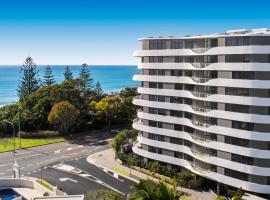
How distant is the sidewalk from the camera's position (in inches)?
1809

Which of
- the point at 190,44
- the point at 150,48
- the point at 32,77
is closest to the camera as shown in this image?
the point at 190,44

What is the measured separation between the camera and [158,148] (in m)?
53.5

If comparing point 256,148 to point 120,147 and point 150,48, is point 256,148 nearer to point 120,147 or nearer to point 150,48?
point 150,48

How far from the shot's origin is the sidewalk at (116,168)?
45.9 metres

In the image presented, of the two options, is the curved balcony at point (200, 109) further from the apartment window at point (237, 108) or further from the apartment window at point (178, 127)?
the apartment window at point (178, 127)

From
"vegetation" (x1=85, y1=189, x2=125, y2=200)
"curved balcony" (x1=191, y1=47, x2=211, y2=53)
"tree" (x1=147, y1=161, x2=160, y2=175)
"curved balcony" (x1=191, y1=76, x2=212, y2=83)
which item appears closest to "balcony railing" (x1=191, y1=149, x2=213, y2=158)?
"tree" (x1=147, y1=161, x2=160, y2=175)

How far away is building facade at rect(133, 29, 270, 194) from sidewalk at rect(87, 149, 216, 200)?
2.24 metres

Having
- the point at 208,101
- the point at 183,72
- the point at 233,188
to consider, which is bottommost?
the point at 233,188

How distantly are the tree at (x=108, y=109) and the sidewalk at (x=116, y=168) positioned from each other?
16970mm

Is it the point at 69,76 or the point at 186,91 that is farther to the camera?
the point at 69,76

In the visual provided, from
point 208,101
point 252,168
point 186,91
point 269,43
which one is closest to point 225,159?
point 252,168

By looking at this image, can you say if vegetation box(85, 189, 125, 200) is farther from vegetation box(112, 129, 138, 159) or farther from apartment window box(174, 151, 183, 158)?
vegetation box(112, 129, 138, 159)

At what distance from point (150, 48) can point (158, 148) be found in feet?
43.1

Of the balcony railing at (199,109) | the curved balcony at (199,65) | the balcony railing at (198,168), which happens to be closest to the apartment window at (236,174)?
the balcony railing at (198,168)
